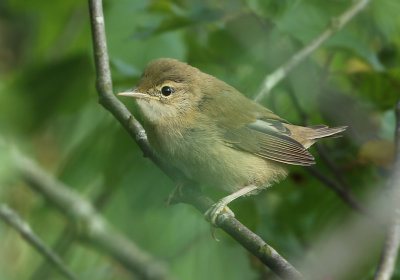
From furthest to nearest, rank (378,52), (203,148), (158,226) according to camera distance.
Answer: (378,52), (203,148), (158,226)

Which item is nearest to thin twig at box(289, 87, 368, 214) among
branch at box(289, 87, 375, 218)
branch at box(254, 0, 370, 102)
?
branch at box(289, 87, 375, 218)

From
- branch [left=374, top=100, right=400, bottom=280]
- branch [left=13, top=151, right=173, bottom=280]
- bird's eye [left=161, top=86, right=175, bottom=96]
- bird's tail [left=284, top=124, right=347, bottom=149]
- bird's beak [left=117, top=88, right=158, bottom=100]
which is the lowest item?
branch [left=13, top=151, right=173, bottom=280]

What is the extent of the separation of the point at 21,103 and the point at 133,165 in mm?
1076

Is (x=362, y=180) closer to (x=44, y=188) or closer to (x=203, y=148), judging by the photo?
(x=203, y=148)

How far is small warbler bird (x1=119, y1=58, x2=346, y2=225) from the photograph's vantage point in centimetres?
362

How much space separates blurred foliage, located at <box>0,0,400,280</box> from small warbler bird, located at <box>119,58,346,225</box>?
0.14 meters

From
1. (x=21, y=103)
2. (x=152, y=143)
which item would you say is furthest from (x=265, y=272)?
(x=21, y=103)

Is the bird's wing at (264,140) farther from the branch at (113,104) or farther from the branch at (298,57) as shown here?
the branch at (113,104)

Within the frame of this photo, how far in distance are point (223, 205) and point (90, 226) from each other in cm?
127

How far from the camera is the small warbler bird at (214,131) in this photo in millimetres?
3621

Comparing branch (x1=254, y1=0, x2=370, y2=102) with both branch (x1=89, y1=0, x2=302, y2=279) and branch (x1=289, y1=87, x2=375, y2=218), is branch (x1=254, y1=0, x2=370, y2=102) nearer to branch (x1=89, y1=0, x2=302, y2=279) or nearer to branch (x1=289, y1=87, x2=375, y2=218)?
branch (x1=289, y1=87, x2=375, y2=218)

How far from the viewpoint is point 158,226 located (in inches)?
137

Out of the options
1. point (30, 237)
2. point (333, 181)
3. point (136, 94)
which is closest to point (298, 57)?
point (333, 181)

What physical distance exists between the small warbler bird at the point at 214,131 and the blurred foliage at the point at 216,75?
0.14 m
